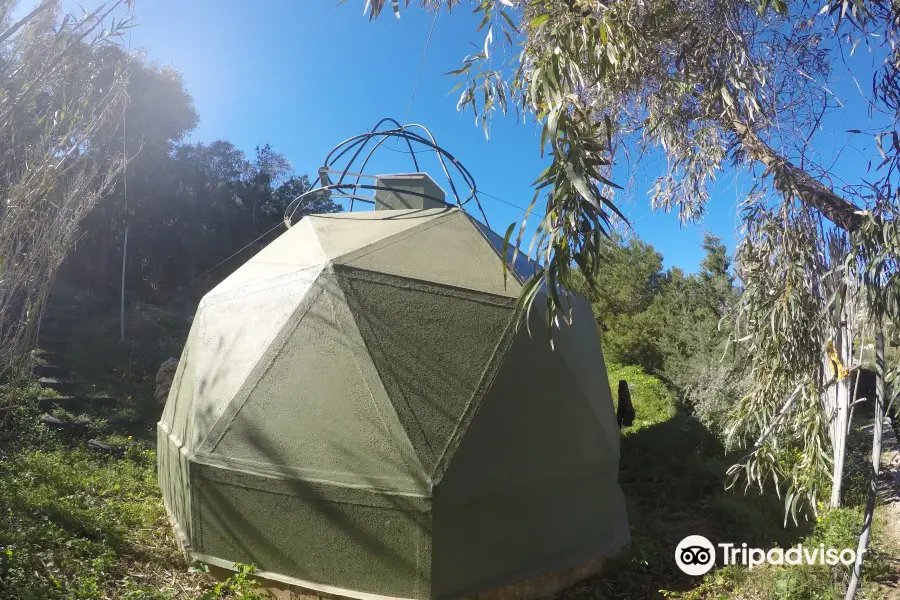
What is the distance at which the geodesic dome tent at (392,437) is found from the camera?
15.3ft

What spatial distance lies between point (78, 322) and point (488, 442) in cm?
1681

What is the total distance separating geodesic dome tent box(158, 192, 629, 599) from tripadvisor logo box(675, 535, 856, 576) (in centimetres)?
78

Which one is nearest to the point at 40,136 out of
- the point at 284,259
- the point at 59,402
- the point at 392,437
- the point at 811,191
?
the point at 284,259

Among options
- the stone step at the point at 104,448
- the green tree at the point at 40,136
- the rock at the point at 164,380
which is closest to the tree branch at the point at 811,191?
the green tree at the point at 40,136

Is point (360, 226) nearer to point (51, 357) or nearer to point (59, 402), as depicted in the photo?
point (59, 402)

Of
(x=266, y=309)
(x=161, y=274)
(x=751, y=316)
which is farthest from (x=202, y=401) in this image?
(x=161, y=274)

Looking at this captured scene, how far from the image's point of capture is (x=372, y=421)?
4.80 metres

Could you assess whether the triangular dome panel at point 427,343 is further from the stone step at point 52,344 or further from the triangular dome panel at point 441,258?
the stone step at point 52,344

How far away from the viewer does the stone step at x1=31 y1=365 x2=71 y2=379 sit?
1276 cm

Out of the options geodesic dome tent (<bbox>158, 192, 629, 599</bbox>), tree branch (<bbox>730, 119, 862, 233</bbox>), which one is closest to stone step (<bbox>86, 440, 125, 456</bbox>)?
geodesic dome tent (<bbox>158, 192, 629, 599</bbox>)

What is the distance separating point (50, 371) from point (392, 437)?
1200 cm

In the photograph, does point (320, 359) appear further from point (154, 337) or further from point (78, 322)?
point (78, 322)

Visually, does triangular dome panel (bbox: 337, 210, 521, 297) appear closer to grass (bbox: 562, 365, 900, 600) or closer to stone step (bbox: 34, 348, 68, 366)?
grass (bbox: 562, 365, 900, 600)

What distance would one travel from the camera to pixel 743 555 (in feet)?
20.0
